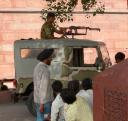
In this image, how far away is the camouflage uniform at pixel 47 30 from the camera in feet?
46.4

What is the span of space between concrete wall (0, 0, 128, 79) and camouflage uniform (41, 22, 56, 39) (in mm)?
9548

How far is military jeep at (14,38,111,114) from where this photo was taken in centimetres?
1373

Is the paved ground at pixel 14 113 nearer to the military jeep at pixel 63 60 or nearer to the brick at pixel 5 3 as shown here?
the military jeep at pixel 63 60

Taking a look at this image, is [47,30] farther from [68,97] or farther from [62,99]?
[68,97]

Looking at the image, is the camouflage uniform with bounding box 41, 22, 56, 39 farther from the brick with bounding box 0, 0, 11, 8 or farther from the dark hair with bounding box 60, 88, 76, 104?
the brick with bounding box 0, 0, 11, 8

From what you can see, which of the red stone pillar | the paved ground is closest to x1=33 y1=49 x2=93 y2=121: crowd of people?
the red stone pillar

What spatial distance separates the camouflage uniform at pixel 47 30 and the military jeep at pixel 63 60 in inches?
8.7

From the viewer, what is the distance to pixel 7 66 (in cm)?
2416

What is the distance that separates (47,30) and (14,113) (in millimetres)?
2253

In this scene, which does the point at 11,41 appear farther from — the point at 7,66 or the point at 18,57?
the point at 18,57

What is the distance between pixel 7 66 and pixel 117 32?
5.13 m

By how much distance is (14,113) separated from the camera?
14297 mm

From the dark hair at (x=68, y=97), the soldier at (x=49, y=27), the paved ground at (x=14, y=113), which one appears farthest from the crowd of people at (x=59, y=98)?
the soldier at (x=49, y=27)

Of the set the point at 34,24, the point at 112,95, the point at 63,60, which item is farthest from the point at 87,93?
the point at 34,24
